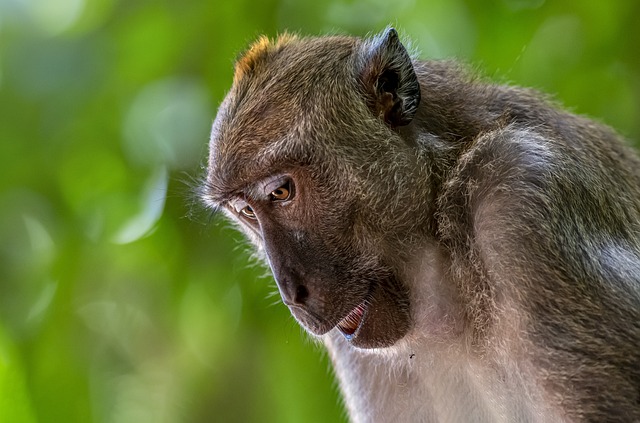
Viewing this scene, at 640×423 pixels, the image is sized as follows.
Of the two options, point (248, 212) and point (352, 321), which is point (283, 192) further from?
point (352, 321)

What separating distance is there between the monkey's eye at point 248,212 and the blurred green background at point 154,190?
1.11ft

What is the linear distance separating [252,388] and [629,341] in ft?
5.36

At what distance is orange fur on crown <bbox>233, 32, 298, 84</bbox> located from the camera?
325 cm

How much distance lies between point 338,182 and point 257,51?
2.33 ft

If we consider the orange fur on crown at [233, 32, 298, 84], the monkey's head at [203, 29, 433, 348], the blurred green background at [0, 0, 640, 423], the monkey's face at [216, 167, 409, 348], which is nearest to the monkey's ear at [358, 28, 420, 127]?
the monkey's head at [203, 29, 433, 348]

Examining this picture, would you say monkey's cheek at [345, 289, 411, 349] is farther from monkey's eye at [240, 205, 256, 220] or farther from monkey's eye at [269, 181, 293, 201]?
monkey's eye at [240, 205, 256, 220]

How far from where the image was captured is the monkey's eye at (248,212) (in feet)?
10.3

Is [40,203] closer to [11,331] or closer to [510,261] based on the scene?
[11,331]

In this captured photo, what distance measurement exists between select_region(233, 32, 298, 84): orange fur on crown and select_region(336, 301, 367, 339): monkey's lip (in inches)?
36.7

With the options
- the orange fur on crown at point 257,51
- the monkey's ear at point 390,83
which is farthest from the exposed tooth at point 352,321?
the orange fur on crown at point 257,51

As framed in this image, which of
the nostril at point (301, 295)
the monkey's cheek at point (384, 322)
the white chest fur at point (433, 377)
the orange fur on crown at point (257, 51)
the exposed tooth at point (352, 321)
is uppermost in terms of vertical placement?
the orange fur on crown at point (257, 51)

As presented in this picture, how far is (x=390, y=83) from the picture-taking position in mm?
3006

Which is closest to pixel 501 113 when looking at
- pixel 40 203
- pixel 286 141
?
pixel 286 141

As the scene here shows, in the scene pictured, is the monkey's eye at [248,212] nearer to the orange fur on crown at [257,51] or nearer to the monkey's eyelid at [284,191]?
the monkey's eyelid at [284,191]
